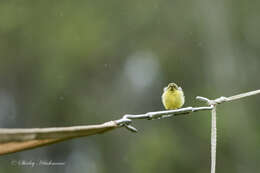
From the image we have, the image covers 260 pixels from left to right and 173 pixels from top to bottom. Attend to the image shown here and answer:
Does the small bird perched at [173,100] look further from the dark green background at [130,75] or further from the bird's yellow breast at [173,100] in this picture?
the dark green background at [130,75]

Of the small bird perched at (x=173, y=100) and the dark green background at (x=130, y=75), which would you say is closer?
the small bird perched at (x=173, y=100)

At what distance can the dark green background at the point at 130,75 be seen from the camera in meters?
15.1

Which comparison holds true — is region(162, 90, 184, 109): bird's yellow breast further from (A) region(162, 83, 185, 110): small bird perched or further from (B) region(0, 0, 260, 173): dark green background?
(B) region(0, 0, 260, 173): dark green background

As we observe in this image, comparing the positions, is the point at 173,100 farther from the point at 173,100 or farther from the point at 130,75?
the point at 130,75

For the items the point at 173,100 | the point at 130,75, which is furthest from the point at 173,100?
the point at 130,75

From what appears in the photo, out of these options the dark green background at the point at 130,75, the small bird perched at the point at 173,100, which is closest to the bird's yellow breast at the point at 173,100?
the small bird perched at the point at 173,100

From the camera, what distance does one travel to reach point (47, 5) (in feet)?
51.2

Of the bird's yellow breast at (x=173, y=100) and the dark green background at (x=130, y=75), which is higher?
the dark green background at (x=130, y=75)

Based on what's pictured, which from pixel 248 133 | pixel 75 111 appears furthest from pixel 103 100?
pixel 248 133

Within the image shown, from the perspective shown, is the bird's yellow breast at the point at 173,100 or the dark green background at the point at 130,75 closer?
the bird's yellow breast at the point at 173,100

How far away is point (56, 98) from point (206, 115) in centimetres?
328

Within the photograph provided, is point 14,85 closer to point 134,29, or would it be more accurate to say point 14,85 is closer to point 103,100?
point 103,100

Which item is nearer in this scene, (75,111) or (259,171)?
(259,171)

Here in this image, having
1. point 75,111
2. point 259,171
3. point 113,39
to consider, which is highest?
point 113,39
